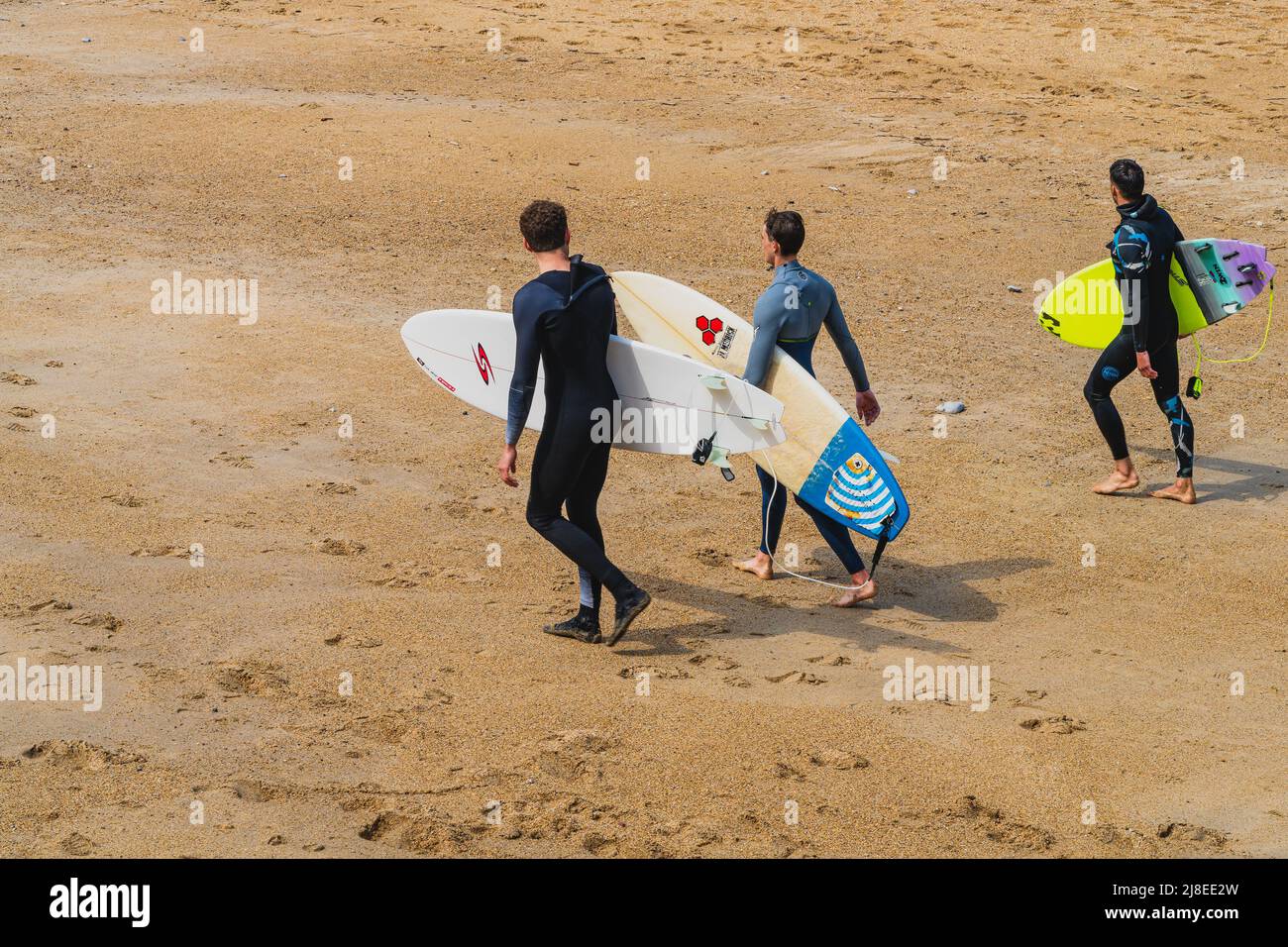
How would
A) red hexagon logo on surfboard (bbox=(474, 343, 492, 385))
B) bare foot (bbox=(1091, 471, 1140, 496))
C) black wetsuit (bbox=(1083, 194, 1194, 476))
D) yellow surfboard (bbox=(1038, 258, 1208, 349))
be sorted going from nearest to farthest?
1. red hexagon logo on surfboard (bbox=(474, 343, 492, 385))
2. black wetsuit (bbox=(1083, 194, 1194, 476))
3. bare foot (bbox=(1091, 471, 1140, 496))
4. yellow surfboard (bbox=(1038, 258, 1208, 349))

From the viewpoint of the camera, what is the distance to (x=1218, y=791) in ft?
16.8

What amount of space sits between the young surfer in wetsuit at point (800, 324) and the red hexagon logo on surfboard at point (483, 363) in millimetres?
1364

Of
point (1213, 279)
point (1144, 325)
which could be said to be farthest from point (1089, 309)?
point (1144, 325)

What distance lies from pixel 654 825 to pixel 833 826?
629mm

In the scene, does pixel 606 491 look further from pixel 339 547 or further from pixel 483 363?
pixel 339 547

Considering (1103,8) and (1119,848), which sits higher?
(1103,8)

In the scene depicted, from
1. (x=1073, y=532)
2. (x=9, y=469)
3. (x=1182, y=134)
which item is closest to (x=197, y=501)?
(x=9, y=469)

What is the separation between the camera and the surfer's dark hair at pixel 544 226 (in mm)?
5559

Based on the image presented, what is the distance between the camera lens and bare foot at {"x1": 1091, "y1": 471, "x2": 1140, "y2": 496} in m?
7.98

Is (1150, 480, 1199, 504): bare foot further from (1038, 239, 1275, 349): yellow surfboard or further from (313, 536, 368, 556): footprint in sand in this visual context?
(313, 536, 368, 556): footprint in sand

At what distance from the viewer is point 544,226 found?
18.3 ft

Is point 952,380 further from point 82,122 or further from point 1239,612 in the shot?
point 82,122

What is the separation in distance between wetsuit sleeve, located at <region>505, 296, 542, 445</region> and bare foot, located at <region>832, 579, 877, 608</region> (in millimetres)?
1926

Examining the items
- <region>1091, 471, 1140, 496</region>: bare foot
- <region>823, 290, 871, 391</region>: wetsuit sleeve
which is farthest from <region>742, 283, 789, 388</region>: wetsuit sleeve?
<region>1091, 471, 1140, 496</region>: bare foot
